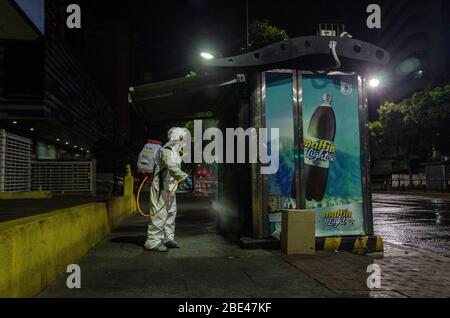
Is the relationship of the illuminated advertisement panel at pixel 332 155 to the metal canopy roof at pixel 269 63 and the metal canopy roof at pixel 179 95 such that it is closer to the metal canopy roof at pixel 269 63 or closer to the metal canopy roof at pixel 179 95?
the metal canopy roof at pixel 269 63

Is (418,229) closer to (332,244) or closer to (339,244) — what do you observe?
(339,244)

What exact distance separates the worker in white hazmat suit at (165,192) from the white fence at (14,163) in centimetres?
1310

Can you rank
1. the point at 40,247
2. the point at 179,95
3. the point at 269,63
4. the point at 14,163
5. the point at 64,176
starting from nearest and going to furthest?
the point at 40,247 → the point at 269,63 → the point at 179,95 → the point at 14,163 → the point at 64,176

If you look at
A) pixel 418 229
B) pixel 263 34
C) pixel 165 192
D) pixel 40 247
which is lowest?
pixel 418 229

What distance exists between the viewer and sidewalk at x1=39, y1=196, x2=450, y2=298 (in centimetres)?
442

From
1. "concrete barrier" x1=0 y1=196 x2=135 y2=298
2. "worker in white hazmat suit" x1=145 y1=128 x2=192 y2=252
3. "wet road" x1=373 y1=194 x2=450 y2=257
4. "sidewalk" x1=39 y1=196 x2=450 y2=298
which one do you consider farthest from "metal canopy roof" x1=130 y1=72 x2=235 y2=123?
"wet road" x1=373 y1=194 x2=450 y2=257

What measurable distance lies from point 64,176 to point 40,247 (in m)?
18.6

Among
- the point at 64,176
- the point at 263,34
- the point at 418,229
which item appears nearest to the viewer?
the point at 263,34

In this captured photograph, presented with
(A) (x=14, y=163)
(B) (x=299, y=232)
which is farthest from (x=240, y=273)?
(A) (x=14, y=163)

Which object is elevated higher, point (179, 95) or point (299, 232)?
point (179, 95)

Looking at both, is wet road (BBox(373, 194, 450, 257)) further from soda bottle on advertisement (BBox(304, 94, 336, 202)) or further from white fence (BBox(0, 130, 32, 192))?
white fence (BBox(0, 130, 32, 192))

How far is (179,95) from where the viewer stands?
26.3 feet
